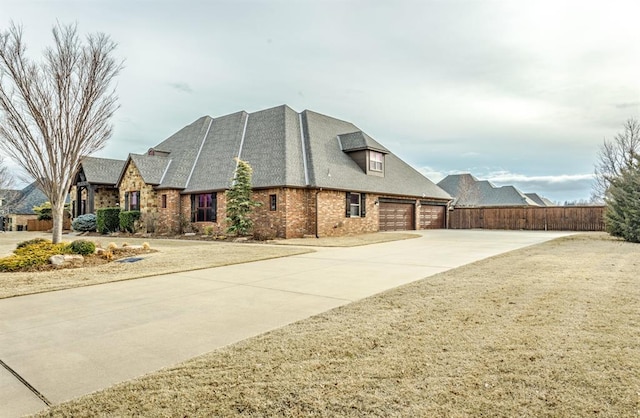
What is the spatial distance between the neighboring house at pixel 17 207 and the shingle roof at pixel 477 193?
42644 mm

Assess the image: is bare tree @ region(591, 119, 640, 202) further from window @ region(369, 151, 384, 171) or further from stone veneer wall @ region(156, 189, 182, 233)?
stone veneer wall @ region(156, 189, 182, 233)

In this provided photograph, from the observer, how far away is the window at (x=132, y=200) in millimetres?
24578

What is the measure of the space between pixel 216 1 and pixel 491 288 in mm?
11872

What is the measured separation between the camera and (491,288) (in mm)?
6664

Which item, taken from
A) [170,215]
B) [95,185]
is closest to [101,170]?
[95,185]

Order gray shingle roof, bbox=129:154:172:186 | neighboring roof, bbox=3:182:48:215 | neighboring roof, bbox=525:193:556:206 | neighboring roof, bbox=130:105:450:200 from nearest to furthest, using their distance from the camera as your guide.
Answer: neighboring roof, bbox=130:105:450:200 < gray shingle roof, bbox=129:154:172:186 < neighboring roof, bbox=3:182:48:215 < neighboring roof, bbox=525:193:556:206

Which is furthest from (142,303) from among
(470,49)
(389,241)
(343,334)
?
(389,241)

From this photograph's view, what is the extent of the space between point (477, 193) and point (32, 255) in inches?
1781

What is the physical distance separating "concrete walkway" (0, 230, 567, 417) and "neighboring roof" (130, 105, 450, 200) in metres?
11.5

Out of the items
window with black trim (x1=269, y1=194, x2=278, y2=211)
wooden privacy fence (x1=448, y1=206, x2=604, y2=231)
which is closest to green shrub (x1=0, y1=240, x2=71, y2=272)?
window with black trim (x1=269, y1=194, x2=278, y2=211)

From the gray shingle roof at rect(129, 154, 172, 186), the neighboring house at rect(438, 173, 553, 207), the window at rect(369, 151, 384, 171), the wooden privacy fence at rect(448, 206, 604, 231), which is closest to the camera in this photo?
the gray shingle roof at rect(129, 154, 172, 186)

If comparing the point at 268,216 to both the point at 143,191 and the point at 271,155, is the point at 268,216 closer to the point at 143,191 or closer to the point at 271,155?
the point at 271,155

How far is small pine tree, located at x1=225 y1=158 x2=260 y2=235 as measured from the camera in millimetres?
19781

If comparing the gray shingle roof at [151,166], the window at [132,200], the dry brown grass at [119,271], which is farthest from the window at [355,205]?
the window at [132,200]
